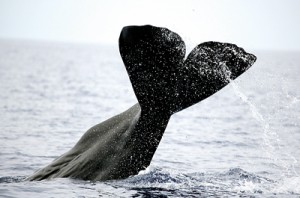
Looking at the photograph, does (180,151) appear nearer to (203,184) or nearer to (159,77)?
(203,184)

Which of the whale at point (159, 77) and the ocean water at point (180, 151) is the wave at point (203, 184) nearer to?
the ocean water at point (180, 151)

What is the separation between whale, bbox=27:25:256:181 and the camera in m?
6.23

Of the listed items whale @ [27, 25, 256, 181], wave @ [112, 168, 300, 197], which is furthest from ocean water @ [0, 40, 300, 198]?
whale @ [27, 25, 256, 181]

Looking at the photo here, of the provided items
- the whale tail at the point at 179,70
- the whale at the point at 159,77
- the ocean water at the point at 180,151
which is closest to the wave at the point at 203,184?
the ocean water at the point at 180,151

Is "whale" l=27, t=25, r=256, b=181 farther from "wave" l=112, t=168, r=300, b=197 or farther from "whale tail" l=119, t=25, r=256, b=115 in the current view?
"wave" l=112, t=168, r=300, b=197

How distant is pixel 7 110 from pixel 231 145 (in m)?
9.25

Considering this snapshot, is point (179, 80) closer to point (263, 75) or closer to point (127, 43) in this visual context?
point (127, 43)

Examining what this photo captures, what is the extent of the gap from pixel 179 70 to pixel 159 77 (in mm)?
222

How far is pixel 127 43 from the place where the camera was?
6.16 metres

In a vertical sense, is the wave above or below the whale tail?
below

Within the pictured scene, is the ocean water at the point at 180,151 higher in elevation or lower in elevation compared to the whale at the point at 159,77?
lower

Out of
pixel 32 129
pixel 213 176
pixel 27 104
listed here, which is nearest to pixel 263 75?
pixel 27 104

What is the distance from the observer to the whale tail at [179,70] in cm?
632

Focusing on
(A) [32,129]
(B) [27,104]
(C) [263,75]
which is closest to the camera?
(A) [32,129]
